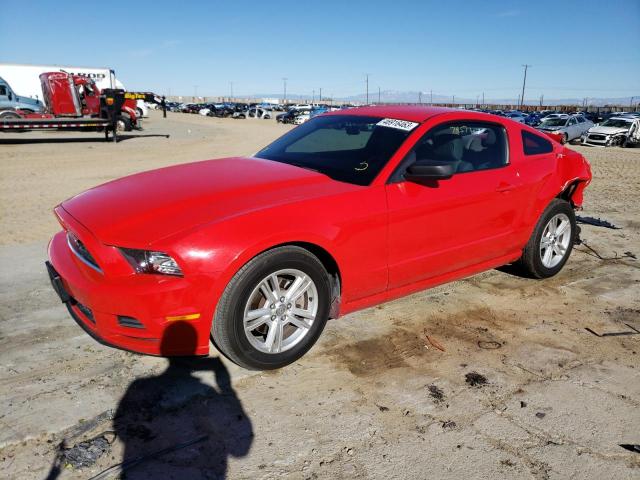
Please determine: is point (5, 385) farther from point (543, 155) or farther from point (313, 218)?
point (543, 155)

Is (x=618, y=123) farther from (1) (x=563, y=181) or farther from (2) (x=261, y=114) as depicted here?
(2) (x=261, y=114)

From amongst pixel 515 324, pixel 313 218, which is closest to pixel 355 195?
pixel 313 218

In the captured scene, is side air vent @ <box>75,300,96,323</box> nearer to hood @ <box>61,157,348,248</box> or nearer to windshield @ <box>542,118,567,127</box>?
hood @ <box>61,157,348,248</box>

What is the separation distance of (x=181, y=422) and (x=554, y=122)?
→ 2741cm

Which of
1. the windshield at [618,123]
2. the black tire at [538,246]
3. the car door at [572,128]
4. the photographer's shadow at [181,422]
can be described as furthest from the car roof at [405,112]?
the windshield at [618,123]

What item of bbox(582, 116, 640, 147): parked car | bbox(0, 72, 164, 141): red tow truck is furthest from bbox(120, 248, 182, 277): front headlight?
bbox(582, 116, 640, 147): parked car

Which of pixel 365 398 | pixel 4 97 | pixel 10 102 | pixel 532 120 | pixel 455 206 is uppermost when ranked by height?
pixel 4 97

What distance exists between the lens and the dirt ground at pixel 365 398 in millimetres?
2340

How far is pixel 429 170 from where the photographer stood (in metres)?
3.38

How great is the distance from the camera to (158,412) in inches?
105

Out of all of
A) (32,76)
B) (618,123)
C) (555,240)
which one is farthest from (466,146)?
(32,76)

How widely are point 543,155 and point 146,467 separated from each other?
4083 millimetres

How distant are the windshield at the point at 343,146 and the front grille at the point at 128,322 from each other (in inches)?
63.3

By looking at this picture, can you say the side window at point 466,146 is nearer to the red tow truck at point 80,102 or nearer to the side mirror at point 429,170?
the side mirror at point 429,170
